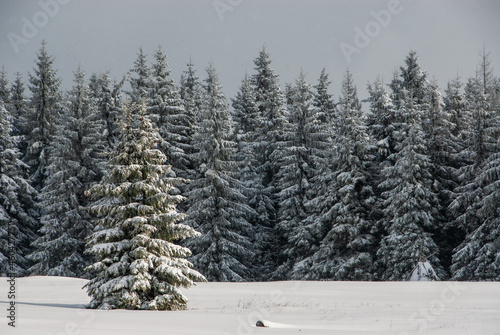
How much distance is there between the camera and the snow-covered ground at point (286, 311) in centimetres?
1008

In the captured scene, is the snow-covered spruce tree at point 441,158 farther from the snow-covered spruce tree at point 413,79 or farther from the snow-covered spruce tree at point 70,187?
the snow-covered spruce tree at point 70,187

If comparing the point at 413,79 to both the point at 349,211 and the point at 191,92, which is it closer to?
the point at 349,211

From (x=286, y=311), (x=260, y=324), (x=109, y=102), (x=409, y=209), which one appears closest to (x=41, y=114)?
(x=109, y=102)

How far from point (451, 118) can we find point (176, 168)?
2298cm

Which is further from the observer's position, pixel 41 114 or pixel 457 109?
pixel 41 114

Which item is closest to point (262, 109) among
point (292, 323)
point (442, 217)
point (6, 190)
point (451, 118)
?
point (451, 118)

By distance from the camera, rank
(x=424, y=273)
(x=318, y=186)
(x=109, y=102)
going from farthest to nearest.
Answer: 1. (x=109, y=102)
2. (x=318, y=186)
3. (x=424, y=273)

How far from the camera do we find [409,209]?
34656 mm

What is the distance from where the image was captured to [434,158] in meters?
37.4

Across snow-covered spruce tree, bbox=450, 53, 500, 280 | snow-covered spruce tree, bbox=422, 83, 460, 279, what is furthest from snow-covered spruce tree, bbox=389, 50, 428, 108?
snow-covered spruce tree, bbox=450, 53, 500, 280

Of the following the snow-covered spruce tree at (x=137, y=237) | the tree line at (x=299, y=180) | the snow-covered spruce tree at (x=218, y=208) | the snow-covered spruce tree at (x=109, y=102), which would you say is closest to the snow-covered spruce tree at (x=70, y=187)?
the tree line at (x=299, y=180)

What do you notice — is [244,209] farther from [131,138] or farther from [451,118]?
[131,138]

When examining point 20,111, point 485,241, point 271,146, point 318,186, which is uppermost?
point 20,111

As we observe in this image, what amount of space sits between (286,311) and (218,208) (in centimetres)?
2372
